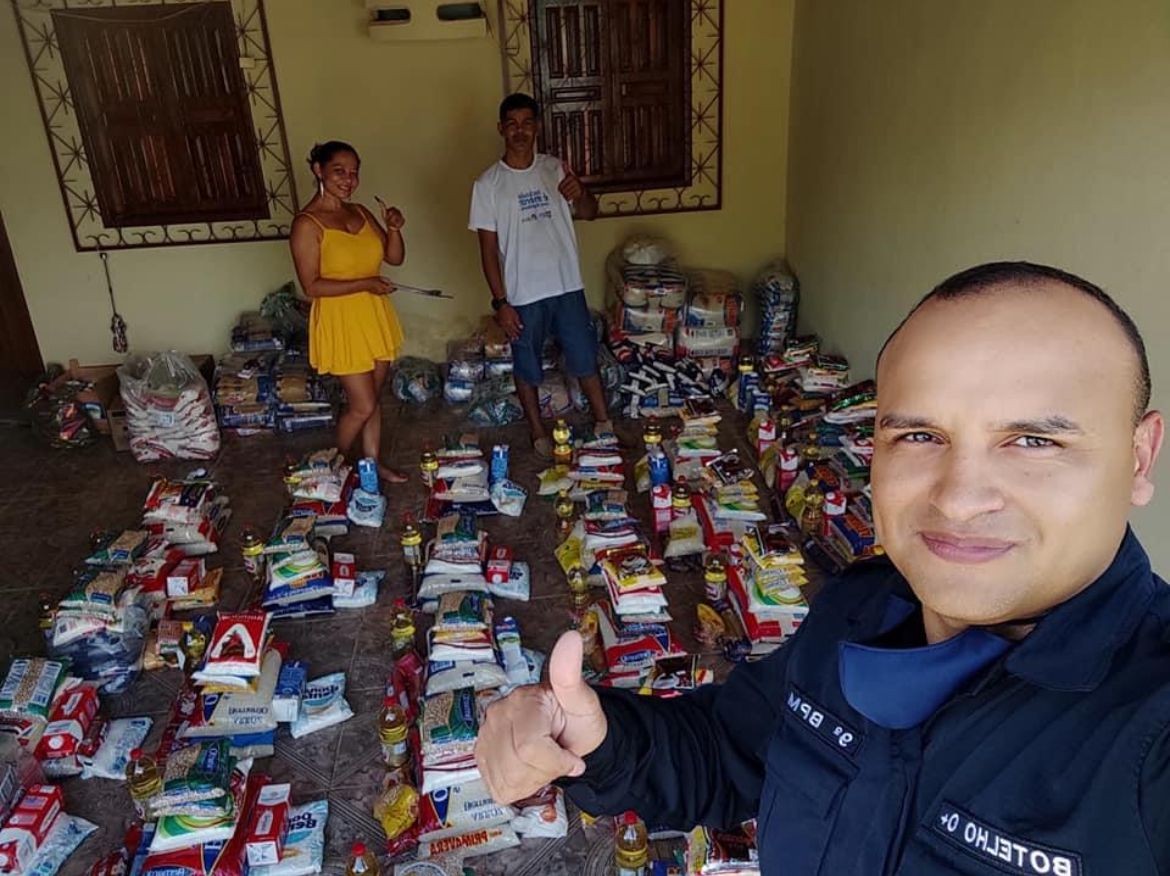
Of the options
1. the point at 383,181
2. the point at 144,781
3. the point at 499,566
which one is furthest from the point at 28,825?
the point at 383,181

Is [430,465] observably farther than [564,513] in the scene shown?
Yes

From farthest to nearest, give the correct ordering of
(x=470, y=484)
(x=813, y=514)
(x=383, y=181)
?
1. (x=383, y=181)
2. (x=470, y=484)
3. (x=813, y=514)

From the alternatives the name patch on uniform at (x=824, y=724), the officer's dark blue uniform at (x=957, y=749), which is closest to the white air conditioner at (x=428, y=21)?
the officer's dark blue uniform at (x=957, y=749)

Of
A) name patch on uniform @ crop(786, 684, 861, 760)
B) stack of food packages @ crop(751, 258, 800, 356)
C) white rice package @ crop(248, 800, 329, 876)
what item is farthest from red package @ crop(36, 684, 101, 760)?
stack of food packages @ crop(751, 258, 800, 356)

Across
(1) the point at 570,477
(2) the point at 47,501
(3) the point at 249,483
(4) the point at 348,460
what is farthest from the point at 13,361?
(1) the point at 570,477

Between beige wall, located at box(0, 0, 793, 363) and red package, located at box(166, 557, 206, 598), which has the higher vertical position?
beige wall, located at box(0, 0, 793, 363)

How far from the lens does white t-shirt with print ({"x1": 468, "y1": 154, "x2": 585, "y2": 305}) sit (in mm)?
3842

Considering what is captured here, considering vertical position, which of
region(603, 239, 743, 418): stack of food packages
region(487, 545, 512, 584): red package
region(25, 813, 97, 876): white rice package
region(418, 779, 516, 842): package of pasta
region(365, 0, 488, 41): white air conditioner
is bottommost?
region(25, 813, 97, 876): white rice package

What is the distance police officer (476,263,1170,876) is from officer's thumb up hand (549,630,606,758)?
15mm

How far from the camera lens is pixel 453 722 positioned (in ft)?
7.54

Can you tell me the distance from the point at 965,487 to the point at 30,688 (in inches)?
98.8

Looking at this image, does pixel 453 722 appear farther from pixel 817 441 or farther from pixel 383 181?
pixel 383 181

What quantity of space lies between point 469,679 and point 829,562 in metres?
1.29

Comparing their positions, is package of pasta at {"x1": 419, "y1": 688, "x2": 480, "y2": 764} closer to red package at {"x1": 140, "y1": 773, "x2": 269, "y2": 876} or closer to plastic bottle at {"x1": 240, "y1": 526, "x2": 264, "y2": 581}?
red package at {"x1": 140, "y1": 773, "x2": 269, "y2": 876}
